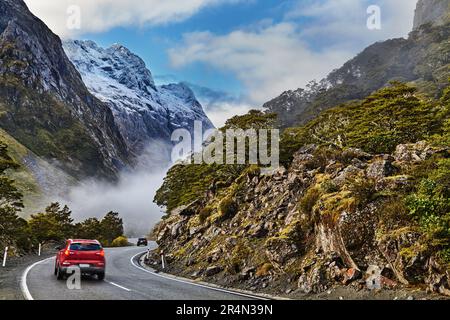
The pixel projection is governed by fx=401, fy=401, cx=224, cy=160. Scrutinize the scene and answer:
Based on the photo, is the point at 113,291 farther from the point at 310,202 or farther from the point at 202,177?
the point at 202,177

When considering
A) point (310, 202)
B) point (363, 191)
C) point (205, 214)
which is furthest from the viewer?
point (205, 214)

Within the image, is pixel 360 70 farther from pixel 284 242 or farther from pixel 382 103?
pixel 284 242

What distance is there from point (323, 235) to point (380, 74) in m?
166

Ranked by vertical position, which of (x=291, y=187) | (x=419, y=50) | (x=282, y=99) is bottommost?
(x=291, y=187)

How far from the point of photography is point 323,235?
1619 centimetres

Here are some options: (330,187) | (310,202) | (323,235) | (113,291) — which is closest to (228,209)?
(310,202)

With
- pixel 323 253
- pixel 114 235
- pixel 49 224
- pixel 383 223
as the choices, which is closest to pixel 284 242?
pixel 323 253

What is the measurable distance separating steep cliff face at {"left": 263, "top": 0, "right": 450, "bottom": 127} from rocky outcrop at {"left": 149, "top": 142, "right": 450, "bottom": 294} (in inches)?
4075

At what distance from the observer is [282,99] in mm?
172250

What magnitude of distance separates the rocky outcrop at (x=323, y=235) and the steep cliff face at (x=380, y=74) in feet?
340

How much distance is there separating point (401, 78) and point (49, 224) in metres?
130

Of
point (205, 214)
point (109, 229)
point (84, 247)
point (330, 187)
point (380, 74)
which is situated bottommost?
point (109, 229)

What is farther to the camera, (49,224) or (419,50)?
(419,50)

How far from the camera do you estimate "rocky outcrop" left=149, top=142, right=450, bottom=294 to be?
13.3 meters
